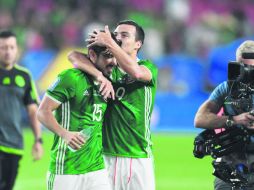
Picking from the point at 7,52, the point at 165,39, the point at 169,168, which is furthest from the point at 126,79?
the point at 165,39

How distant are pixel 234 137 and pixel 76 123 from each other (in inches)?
50.6

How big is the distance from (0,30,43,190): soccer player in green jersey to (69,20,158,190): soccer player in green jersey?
6.92 feet

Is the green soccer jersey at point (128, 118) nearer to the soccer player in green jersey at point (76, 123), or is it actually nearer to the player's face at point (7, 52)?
the soccer player in green jersey at point (76, 123)

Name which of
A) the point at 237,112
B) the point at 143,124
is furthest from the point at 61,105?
the point at 237,112

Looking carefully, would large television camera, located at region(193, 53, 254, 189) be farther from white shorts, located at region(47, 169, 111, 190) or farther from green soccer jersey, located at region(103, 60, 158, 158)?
white shorts, located at region(47, 169, 111, 190)

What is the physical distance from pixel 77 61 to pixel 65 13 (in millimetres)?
16477

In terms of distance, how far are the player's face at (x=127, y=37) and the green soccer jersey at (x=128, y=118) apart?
17 centimetres

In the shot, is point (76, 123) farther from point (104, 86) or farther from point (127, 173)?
point (127, 173)

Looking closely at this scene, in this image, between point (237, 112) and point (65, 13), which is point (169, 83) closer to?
point (65, 13)

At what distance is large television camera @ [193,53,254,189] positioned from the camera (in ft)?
20.9

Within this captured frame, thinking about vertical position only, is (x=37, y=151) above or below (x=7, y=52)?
below

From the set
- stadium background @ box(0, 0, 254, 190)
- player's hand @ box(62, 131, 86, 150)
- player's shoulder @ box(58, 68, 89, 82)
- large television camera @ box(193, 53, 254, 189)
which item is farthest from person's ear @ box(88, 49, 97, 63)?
stadium background @ box(0, 0, 254, 190)

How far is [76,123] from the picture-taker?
6.46 m

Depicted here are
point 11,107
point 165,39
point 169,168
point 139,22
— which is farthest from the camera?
point 139,22
